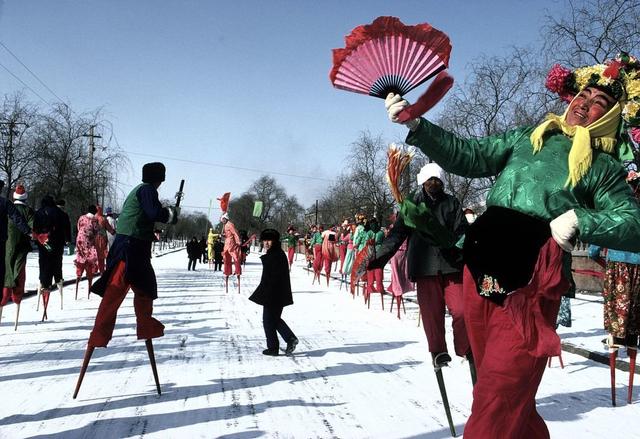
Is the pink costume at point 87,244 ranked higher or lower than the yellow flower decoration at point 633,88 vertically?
lower

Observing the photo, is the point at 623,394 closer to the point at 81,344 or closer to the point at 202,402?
the point at 202,402

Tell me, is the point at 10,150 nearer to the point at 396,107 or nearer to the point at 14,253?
the point at 14,253

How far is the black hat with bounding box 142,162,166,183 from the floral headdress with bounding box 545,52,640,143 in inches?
134

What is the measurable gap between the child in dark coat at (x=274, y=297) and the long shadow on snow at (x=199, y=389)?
1.00m

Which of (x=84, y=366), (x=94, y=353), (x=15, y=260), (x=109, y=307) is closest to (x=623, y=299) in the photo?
(x=109, y=307)

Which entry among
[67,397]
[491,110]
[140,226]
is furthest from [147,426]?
[491,110]

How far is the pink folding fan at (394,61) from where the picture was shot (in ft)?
8.11

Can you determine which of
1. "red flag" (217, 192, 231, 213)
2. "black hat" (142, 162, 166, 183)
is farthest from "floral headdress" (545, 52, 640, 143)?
"red flag" (217, 192, 231, 213)

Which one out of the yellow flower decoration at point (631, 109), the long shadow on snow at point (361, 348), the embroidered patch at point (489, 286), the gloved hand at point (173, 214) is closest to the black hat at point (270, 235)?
the long shadow on snow at point (361, 348)

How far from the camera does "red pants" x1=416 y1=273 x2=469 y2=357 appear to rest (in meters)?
4.23

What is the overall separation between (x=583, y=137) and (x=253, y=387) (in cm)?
395

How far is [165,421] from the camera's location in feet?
13.9

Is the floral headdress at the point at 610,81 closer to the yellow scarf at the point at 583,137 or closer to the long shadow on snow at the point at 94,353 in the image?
the yellow scarf at the point at 583,137

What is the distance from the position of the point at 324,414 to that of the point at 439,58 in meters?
3.11
